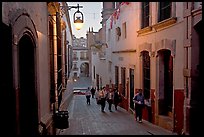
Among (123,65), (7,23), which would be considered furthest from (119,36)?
(7,23)

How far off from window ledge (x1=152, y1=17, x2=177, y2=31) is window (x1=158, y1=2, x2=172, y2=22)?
0.33m

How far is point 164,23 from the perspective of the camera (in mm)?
9938

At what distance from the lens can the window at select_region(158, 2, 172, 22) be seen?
33.2 ft

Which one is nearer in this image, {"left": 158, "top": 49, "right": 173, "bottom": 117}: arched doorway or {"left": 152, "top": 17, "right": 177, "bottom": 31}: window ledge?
{"left": 152, "top": 17, "right": 177, "bottom": 31}: window ledge

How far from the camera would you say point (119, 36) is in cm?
1847

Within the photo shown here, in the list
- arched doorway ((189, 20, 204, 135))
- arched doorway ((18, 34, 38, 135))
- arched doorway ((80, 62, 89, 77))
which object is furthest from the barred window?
arched doorway ((80, 62, 89, 77))

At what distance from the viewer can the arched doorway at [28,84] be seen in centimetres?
553

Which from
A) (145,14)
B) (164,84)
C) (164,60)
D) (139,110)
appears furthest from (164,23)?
(139,110)

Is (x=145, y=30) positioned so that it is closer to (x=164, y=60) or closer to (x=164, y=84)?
(x=164, y=60)

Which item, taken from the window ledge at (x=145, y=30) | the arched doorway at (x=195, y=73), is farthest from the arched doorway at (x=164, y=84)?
the arched doorway at (x=195, y=73)

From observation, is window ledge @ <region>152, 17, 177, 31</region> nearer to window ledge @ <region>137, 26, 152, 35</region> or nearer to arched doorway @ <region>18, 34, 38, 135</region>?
window ledge @ <region>137, 26, 152, 35</region>

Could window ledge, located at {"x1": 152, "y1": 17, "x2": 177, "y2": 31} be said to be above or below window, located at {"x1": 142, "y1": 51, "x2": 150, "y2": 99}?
above

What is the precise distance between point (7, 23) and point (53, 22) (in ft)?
18.9

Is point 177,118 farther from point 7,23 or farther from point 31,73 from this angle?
point 7,23
